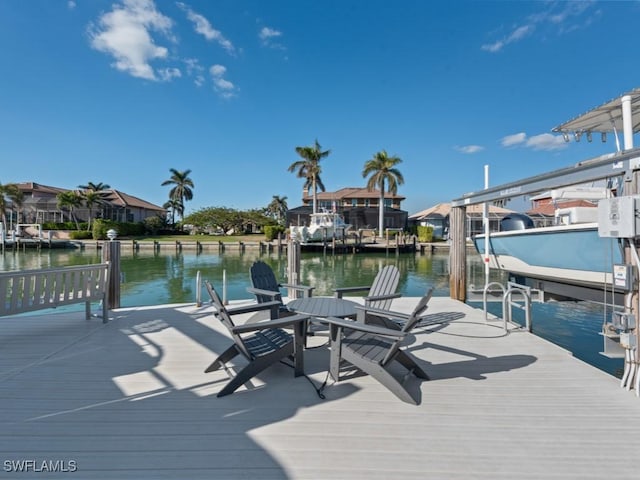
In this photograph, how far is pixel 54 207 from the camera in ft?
129

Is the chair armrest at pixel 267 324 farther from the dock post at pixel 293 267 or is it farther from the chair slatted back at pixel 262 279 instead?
the dock post at pixel 293 267

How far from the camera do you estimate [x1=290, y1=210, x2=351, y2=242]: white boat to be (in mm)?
28688

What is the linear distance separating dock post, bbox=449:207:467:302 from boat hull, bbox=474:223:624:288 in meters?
1.20

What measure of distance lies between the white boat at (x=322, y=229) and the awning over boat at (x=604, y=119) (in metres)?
22.5

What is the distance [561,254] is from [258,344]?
5.53m

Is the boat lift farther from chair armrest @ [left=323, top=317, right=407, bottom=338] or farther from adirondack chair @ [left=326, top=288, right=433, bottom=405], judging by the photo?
chair armrest @ [left=323, top=317, right=407, bottom=338]

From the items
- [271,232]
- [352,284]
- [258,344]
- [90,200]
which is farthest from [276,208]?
[258,344]

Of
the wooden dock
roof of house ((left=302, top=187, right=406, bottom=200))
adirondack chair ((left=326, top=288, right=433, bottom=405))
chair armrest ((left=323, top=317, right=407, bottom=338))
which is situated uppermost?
roof of house ((left=302, top=187, right=406, bottom=200))

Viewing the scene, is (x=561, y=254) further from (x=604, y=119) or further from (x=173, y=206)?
(x=173, y=206)

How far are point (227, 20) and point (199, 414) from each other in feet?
54.3

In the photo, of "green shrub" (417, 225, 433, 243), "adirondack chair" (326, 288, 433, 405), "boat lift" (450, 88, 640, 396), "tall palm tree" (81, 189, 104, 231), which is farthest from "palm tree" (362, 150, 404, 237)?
"tall palm tree" (81, 189, 104, 231)

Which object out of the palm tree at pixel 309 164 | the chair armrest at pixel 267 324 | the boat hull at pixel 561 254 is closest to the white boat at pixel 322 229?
the palm tree at pixel 309 164

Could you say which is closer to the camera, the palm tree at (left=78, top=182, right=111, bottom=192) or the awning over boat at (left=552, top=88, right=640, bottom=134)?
the awning over boat at (left=552, top=88, right=640, bottom=134)

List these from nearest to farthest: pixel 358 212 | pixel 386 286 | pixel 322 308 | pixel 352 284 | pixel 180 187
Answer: pixel 322 308
pixel 386 286
pixel 352 284
pixel 358 212
pixel 180 187
